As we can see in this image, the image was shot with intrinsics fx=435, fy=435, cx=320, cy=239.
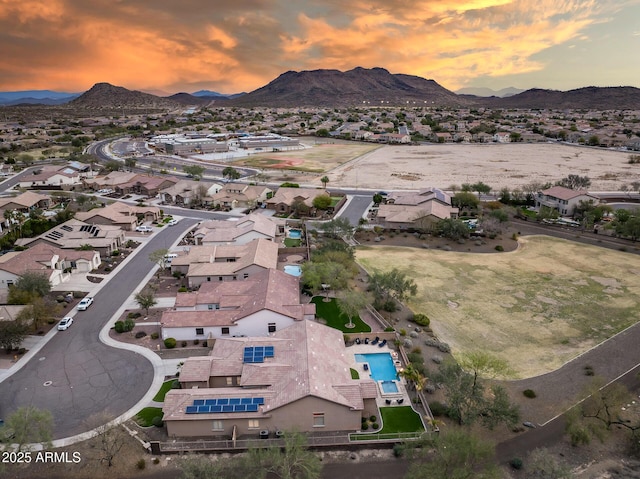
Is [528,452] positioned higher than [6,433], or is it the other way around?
[6,433]

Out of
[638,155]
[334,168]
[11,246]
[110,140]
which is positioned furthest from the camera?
[110,140]

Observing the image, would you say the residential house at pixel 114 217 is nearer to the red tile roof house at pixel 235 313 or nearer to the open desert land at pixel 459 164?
the red tile roof house at pixel 235 313

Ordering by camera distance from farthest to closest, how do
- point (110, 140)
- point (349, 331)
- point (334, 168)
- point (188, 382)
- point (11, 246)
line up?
1. point (110, 140)
2. point (334, 168)
3. point (11, 246)
4. point (349, 331)
5. point (188, 382)

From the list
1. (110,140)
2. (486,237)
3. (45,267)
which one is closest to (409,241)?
(486,237)

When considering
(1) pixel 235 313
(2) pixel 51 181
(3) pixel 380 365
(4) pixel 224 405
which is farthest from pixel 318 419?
(2) pixel 51 181

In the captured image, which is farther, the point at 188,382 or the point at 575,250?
the point at 575,250

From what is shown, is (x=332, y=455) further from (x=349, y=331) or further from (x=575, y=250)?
(x=575, y=250)

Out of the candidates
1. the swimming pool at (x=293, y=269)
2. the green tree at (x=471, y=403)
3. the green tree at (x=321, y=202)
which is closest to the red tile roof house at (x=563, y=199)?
the green tree at (x=321, y=202)
